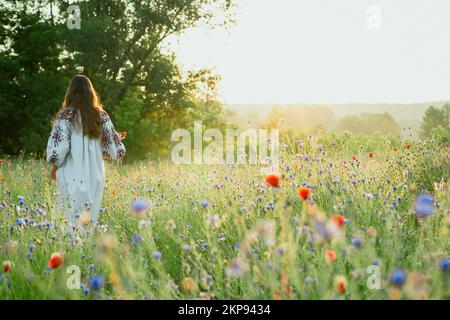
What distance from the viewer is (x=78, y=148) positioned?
193 inches

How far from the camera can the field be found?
226cm

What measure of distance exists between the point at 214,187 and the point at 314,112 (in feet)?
198

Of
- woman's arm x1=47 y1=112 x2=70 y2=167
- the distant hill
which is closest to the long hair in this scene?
woman's arm x1=47 y1=112 x2=70 y2=167

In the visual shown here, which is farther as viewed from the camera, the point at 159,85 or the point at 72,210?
the point at 159,85

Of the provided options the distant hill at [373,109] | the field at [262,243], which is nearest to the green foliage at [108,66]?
the field at [262,243]

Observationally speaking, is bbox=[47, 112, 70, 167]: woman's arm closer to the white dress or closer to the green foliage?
the white dress

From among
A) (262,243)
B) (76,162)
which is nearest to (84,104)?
(76,162)

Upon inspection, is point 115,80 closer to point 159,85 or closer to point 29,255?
point 159,85

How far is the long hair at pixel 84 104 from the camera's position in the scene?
482cm

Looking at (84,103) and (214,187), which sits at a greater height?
(84,103)

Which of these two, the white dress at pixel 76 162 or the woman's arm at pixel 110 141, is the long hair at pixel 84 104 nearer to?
the white dress at pixel 76 162
